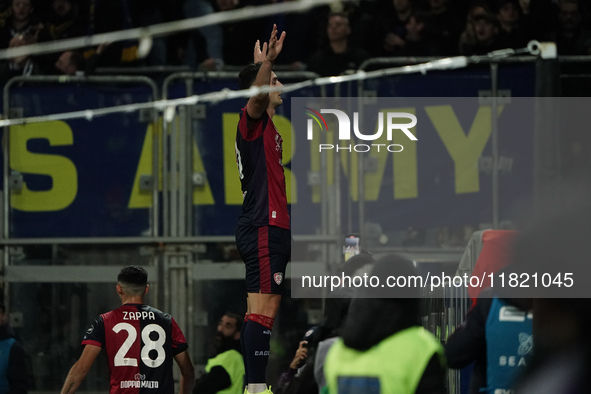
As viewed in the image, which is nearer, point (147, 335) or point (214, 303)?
point (147, 335)

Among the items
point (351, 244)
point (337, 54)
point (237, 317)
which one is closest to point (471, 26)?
point (337, 54)

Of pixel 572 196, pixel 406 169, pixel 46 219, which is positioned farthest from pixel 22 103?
pixel 572 196

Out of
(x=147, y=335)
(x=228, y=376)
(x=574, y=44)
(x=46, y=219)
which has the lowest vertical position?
(x=228, y=376)

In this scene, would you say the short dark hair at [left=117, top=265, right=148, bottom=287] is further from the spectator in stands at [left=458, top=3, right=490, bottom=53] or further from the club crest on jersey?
the spectator in stands at [left=458, top=3, right=490, bottom=53]

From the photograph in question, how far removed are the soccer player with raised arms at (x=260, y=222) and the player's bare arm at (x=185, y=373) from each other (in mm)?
1101

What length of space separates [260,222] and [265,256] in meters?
0.23

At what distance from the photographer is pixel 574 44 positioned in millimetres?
8516

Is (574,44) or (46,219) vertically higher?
(574,44)

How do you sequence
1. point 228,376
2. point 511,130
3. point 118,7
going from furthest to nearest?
point 118,7 < point 511,130 < point 228,376

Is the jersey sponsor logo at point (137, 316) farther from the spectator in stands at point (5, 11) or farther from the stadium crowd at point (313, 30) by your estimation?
the spectator in stands at point (5, 11)

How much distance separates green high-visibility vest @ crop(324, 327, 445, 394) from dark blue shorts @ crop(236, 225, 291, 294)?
7.08 feet

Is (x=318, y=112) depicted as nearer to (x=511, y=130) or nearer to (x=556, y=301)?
(x=511, y=130)

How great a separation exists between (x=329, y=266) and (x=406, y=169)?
120 centimetres

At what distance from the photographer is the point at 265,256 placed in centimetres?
530
